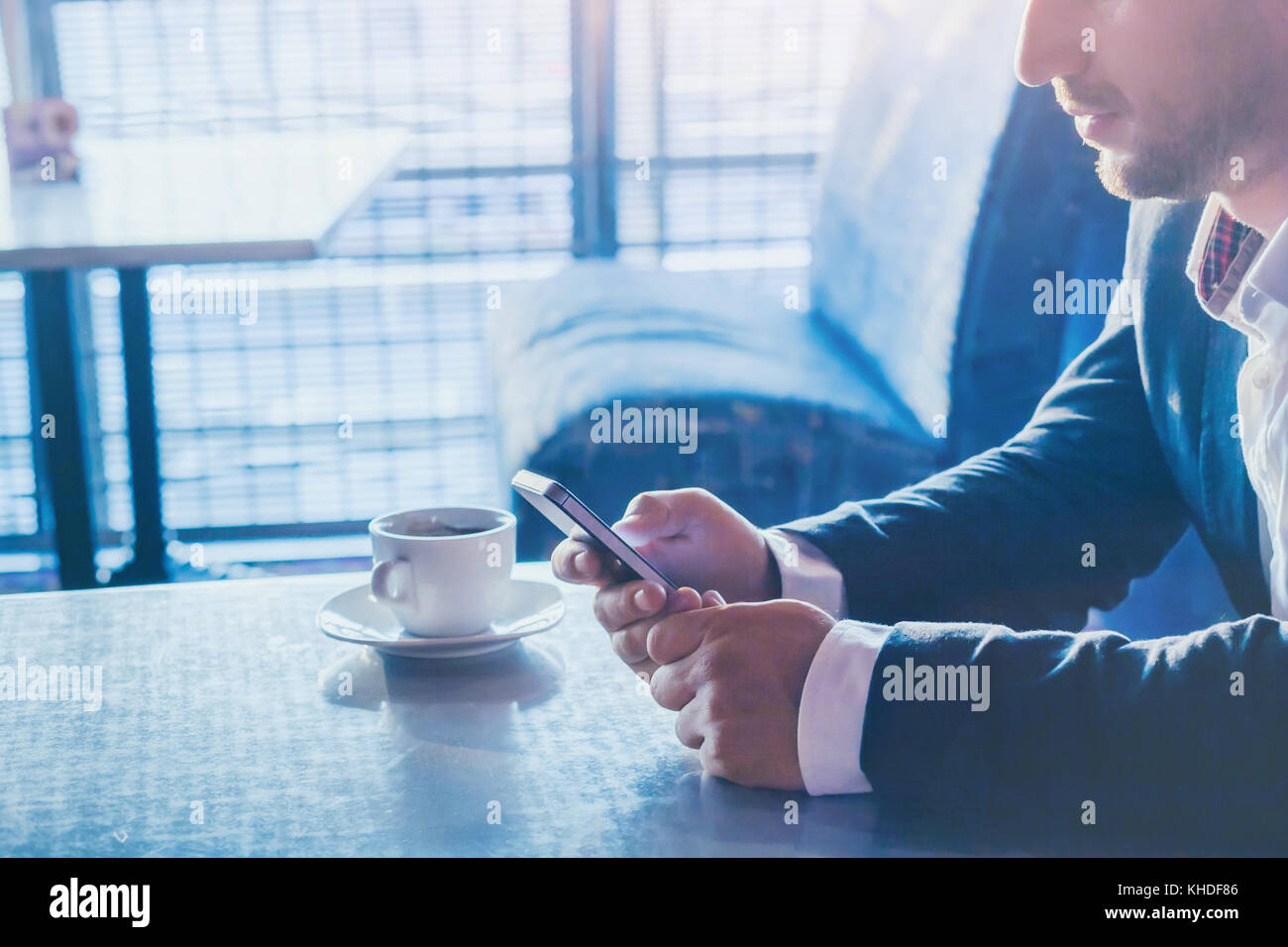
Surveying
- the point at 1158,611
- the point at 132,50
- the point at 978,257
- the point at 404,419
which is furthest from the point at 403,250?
the point at 1158,611

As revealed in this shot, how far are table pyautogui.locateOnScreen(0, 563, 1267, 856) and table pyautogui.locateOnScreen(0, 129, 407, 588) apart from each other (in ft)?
2.62

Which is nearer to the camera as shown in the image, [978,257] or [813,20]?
[978,257]

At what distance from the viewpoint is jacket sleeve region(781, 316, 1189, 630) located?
0.92m

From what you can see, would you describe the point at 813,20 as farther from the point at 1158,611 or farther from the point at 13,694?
the point at 13,694

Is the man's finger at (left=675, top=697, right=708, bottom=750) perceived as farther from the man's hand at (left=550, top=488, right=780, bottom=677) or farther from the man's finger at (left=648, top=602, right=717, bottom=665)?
the man's hand at (left=550, top=488, right=780, bottom=677)

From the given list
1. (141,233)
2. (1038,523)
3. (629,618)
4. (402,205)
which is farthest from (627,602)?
(402,205)

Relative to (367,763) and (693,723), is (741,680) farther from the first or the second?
(367,763)

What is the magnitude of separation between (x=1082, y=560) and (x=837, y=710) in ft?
1.47

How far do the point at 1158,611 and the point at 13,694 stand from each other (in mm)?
1260

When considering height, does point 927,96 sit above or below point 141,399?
above

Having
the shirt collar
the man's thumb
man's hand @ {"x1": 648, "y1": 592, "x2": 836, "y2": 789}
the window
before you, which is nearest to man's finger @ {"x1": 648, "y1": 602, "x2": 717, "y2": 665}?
man's hand @ {"x1": 648, "y1": 592, "x2": 836, "y2": 789}

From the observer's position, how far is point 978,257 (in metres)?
1.82

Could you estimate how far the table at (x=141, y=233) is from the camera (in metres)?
1.55
